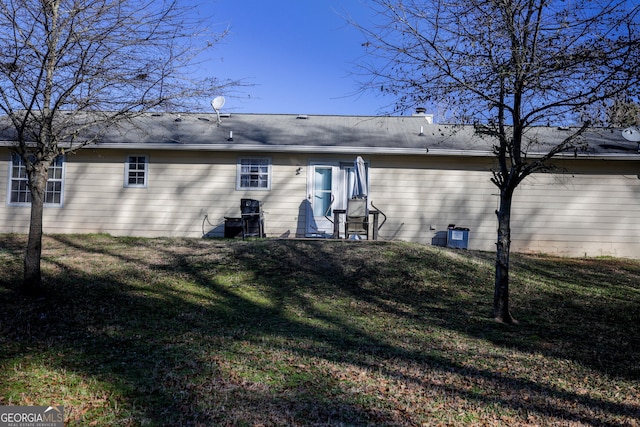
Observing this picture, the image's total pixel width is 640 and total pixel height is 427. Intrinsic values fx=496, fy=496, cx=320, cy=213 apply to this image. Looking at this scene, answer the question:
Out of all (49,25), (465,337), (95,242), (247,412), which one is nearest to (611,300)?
(465,337)

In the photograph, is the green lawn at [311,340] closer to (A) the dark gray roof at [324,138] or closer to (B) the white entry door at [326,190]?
(B) the white entry door at [326,190]

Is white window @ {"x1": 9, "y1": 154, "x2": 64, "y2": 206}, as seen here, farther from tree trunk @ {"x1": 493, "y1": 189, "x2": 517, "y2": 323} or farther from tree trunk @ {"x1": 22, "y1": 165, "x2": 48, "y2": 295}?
tree trunk @ {"x1": 493, "y1": 189, "x2": 517, "y2": 323}

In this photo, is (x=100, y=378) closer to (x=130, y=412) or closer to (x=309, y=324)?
(x=130, y=412)

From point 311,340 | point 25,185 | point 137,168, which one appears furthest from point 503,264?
point 25,185

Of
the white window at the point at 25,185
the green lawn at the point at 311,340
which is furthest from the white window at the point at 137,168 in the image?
the green lawn at the point at 311,340

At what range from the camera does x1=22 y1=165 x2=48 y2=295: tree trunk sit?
6137 millimetres

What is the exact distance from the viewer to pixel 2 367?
152 inches

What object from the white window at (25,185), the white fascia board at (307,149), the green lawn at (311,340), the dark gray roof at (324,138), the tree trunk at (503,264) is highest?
the dark gray roof at (324,138)

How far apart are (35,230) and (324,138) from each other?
328 inches

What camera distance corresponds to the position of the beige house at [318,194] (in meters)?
12.7

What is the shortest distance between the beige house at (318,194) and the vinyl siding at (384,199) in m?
0.03

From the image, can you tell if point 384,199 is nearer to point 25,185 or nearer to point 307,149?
point 307,149

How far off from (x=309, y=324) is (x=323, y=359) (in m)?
1.49

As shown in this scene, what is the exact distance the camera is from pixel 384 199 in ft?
42.2
